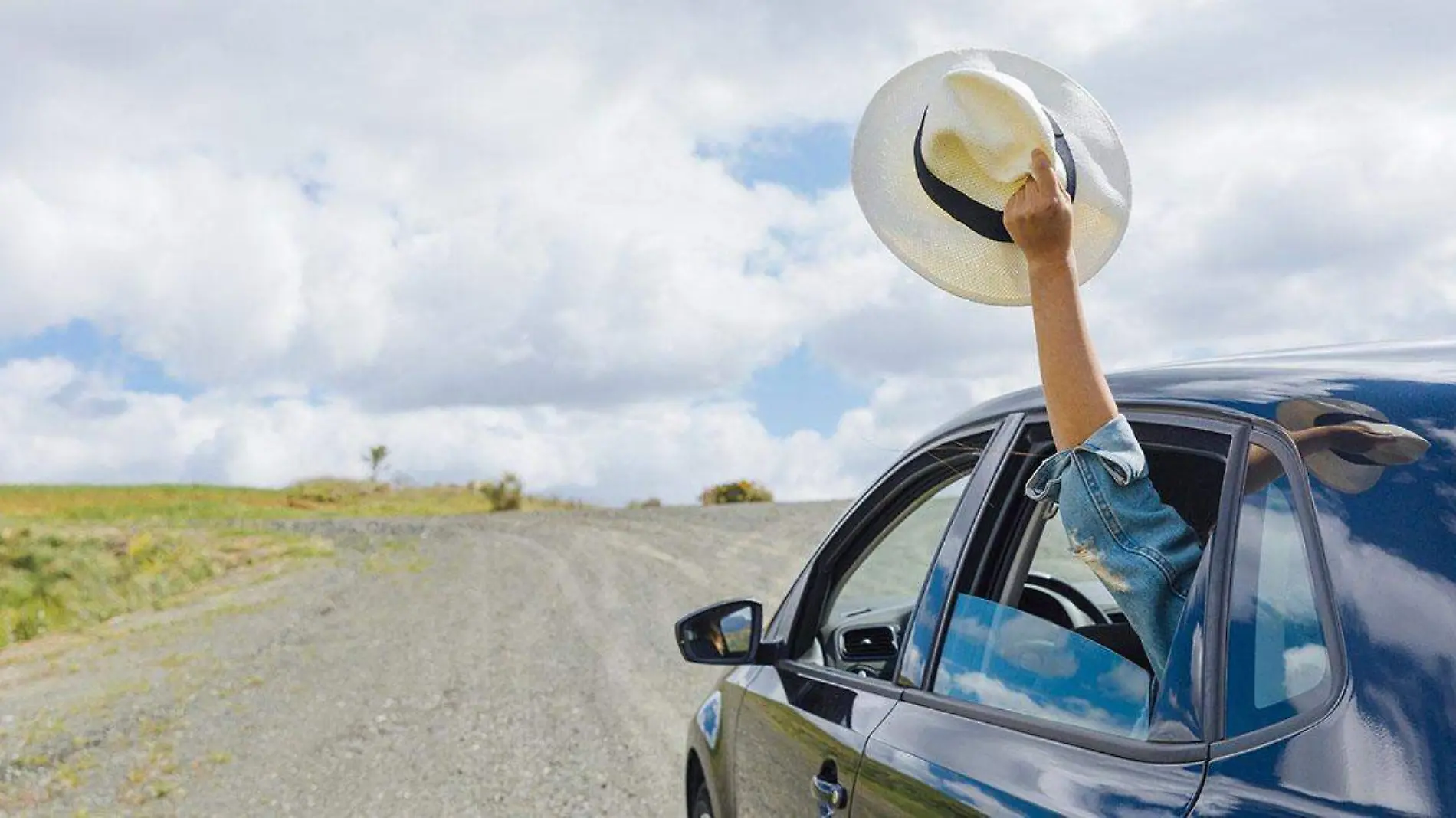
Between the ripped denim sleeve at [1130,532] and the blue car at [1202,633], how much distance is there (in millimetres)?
48

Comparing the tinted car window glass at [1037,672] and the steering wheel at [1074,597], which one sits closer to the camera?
the tinted car window glass at [1037,672]

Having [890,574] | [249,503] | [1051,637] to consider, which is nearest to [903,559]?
[890,574]

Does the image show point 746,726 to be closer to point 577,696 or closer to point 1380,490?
point 1380,490

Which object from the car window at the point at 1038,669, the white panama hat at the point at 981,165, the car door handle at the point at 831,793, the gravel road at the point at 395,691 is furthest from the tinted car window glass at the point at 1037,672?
the gravel road at the point at 395,691

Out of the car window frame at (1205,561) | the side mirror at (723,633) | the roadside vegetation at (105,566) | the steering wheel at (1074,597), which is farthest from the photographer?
the roadside vegetation at (105,566)

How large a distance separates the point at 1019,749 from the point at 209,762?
358 inches

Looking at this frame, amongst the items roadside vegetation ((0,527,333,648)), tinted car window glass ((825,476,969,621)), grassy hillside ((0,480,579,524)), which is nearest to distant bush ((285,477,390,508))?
grassy hillside ((0,480,579,524))

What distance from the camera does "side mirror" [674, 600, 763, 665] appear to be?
11.4 feet

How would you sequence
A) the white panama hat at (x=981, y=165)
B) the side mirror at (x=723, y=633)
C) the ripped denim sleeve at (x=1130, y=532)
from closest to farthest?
1. the ripped denim sleeve at (x=1130, y=532)
2. the white panama hat at (x=981, y=165)
3. the side mirror at (x=723, y=633)

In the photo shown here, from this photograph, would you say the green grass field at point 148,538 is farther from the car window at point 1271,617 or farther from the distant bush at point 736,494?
the car window at point 1271,617

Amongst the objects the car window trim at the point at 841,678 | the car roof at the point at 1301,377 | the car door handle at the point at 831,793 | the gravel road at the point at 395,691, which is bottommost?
the gravel road at the point at 395,691

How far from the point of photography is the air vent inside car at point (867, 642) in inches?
131

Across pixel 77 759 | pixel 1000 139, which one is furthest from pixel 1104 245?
pixel 77 759

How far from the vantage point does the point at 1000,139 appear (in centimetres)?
220
